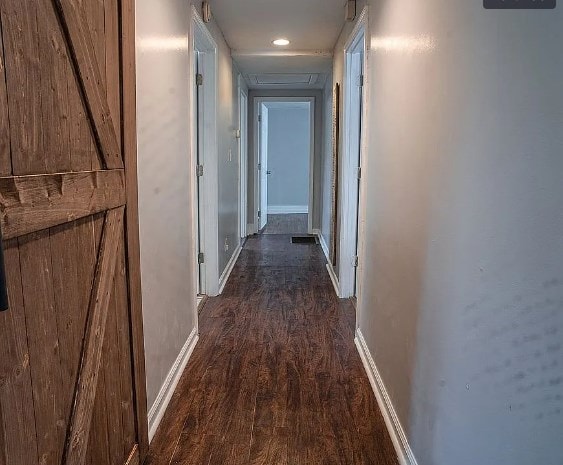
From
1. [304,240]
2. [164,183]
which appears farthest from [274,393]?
[304,240]

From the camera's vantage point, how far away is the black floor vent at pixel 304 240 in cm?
651

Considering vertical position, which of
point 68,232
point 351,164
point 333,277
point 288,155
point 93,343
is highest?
point 288,155

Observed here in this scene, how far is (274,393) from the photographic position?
230 cm

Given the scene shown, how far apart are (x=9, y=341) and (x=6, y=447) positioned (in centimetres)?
20

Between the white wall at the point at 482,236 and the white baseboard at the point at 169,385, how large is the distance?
1.02 metres

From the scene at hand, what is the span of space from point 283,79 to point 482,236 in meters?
5.33

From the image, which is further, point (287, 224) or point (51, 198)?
point (287, 224)

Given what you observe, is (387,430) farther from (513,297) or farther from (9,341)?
(9,341)

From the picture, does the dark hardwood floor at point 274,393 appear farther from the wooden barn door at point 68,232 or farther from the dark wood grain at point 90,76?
the dark wood grain at point 90,76

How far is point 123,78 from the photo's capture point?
1476 millimetres

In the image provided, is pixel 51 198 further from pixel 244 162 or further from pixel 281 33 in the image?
pixel 244 162

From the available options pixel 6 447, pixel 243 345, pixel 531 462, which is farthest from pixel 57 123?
pixel 243 345

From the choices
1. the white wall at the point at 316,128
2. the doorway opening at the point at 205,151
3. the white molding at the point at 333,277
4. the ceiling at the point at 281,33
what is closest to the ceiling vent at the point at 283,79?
the ceiling at the point at 281,33

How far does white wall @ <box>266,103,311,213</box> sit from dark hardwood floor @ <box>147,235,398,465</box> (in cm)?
639
